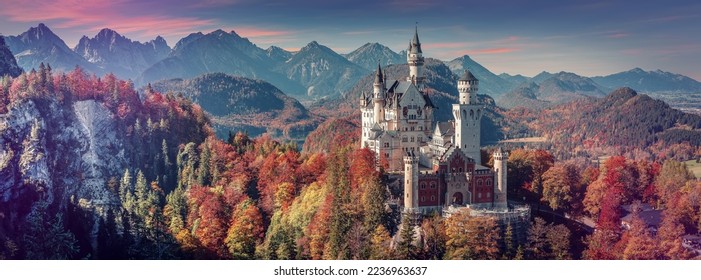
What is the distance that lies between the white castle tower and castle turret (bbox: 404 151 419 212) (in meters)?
2.37

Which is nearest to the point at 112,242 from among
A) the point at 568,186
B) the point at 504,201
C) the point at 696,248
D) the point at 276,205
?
the point at 276,205

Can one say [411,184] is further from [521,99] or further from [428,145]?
[521,99]

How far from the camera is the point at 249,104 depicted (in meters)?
76.9

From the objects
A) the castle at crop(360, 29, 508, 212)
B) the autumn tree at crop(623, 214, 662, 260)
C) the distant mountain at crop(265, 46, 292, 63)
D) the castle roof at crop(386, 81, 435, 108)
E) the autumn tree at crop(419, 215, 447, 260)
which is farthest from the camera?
the distant mountain at crop(265, 46, 292, 63)

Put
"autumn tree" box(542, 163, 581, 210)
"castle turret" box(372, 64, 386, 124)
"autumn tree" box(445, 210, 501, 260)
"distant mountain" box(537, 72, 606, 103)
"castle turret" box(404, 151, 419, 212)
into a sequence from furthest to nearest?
1. "distant mountain" box(537, 72, 606, 103)
2. "castle turret" box(372, 64, 386, 124)
3. "autumn tree" box(542, 163, 581, 210)
4. "castle turret" box(404, 151, 419, 212)
5. "autumn tree" box(445, 210, 501, 260)

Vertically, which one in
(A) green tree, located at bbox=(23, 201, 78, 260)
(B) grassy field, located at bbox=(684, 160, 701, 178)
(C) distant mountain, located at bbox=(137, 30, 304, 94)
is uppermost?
(C) distant mountain, located at bbox=(137, 30, 304, 94)

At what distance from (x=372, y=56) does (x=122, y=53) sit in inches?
1269

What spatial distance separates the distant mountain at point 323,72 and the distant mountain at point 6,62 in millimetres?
34692

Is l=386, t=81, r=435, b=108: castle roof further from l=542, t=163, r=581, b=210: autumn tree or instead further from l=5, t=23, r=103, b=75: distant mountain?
l=5, t=23, r=103, b=75: distant mountain

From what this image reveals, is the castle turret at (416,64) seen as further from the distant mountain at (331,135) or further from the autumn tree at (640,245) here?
the distant mountain at (331,135)

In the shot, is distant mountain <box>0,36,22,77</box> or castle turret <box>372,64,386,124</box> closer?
castle turret <box>372,64,386,124</box>

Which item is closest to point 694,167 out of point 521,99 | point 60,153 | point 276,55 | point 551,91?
point 60,153

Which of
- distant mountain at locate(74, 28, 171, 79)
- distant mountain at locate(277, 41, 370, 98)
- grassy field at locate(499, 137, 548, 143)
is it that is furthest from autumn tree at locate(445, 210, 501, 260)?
distant mountain at locate(277, 41, 370, 98)

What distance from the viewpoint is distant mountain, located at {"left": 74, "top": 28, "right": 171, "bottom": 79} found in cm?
3053
